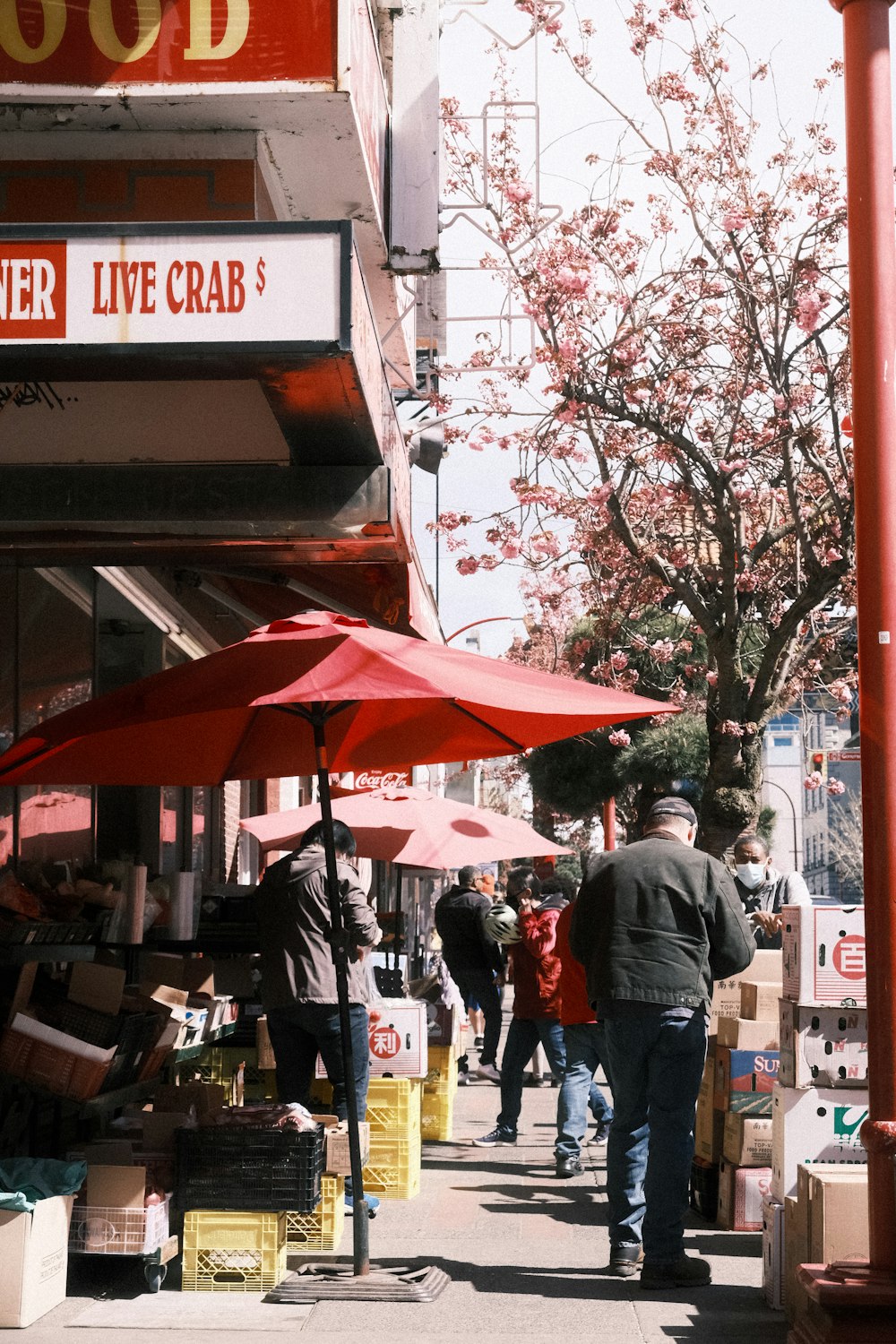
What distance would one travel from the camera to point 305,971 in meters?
7.56

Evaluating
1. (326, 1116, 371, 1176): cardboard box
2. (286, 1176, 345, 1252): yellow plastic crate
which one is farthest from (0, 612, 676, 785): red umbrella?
(286, 1176, 345, 1252): yellow plastic crate

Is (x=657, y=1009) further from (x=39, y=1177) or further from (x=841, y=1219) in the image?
(x=39, y=1177)

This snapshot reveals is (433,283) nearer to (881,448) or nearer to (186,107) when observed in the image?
(186,107)

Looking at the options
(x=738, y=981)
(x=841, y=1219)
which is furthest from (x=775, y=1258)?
(x=738, y=981)

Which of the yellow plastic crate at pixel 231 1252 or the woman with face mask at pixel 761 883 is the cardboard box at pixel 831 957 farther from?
the woman with face mask at pixel 761 883

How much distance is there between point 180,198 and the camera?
7.87m

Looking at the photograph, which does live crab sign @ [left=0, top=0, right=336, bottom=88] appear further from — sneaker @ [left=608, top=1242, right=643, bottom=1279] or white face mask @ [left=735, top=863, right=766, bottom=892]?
sneaker @ [left=608, top=1242, right=643, bottom=1279]

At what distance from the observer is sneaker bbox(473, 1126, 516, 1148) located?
438 inches

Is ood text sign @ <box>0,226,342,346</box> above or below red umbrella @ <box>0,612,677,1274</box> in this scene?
above

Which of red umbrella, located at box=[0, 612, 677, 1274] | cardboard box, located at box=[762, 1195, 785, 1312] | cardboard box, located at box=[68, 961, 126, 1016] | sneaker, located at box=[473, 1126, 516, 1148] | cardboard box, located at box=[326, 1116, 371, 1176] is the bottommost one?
sneaker, located at box=[473, 1126, 516, 1148]

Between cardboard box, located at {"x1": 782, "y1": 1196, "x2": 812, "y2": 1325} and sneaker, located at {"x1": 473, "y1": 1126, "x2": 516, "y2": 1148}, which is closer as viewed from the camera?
cardboard box, located at {"x1": 782, "y1": 1196, "x2": 812, "y2": 1325}

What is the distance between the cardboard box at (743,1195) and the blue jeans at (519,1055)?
3018 millimetres

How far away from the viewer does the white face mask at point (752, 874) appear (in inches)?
376

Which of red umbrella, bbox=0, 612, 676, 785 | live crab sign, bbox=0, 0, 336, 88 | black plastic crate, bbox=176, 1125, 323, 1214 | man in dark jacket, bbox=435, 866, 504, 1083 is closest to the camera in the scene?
red umbrella, bbox=0, 612, 676, 785
